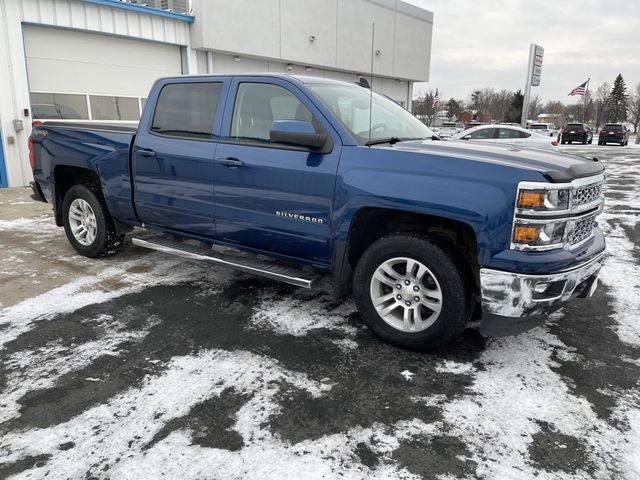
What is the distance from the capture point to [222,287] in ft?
15.7

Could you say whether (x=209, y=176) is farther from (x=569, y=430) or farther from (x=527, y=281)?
(x=569, y=430)

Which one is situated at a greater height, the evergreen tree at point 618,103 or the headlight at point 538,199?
the evergreen tree at point 618,103

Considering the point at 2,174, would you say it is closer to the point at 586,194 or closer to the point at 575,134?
the point at 586,194

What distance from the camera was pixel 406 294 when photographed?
3.41 metres

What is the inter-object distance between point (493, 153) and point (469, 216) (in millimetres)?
620

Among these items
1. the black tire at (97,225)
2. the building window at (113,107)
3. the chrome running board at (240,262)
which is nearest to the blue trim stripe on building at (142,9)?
the building window at (113,107)

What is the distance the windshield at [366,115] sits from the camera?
149 inches

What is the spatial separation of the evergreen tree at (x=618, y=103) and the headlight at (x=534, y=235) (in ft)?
281

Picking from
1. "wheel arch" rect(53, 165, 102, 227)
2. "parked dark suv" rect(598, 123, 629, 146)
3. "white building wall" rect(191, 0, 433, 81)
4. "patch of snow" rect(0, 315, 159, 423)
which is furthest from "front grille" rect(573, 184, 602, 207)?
"parked dark suv" rect(598, 123, 629, 146)

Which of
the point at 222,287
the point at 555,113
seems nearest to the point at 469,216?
the point at 222,287

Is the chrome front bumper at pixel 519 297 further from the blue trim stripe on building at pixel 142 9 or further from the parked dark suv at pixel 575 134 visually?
the parked dark suv at pixel 575 134

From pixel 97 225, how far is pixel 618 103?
295 feet

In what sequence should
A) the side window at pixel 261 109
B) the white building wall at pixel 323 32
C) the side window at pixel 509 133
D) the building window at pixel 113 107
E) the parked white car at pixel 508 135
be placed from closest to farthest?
the side window at pixel 261 109, the building window at pixel 113 107, the parked white car at pixel 508 135, the side window at pixel 509 133, the white building wall at pixel 323 32

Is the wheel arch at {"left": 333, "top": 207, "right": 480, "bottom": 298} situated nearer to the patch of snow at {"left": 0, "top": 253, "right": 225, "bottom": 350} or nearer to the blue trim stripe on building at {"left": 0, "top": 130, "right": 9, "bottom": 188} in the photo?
the patch of snow at {"left": 0, "top": 253, "right": 225, "bottom": 350}
